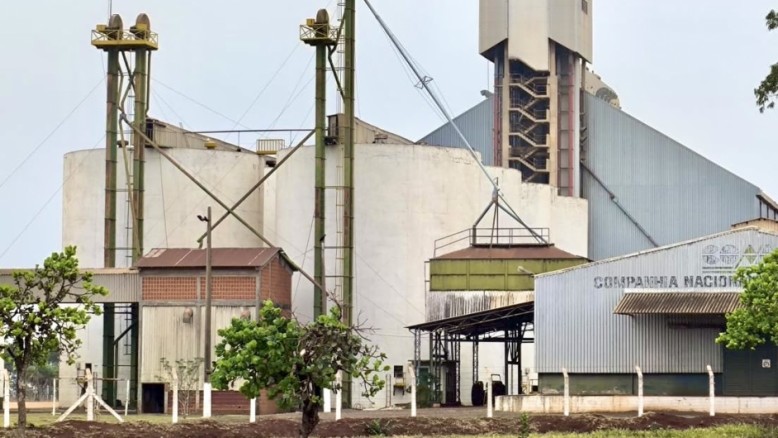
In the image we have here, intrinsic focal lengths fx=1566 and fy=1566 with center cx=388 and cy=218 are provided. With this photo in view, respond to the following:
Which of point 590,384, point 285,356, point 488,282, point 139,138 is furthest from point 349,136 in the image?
point 285,356

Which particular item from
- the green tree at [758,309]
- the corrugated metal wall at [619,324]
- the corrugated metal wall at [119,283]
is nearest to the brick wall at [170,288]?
the corrugated metal wall at [119,283]

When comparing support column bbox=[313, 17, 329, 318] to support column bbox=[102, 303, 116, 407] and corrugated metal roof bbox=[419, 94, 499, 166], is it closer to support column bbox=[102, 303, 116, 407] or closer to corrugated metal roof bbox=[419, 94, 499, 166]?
support column bbox=[102, 303, 116, 407]

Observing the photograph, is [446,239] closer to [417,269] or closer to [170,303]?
[417,269]

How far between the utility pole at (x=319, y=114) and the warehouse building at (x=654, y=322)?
16.6m

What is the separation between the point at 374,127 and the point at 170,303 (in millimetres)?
26005

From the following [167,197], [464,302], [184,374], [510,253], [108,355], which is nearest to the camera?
[184,374]

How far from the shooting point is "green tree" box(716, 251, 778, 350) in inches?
1994

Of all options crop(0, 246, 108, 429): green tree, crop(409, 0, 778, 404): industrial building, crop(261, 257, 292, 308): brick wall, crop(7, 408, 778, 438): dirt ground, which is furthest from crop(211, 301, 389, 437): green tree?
crop(409, 0, 778, 404): industrial building

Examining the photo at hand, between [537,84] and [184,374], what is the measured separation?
159 ft

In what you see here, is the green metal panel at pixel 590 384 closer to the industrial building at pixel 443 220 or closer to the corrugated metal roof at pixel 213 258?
the industrial building at pixel 443 220

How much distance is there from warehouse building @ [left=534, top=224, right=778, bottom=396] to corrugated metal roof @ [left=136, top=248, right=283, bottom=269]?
15.1 m

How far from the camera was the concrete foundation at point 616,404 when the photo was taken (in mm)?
58906

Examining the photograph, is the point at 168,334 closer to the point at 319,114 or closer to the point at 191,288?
the point at 191,288

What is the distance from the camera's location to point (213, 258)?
73.6 metres
